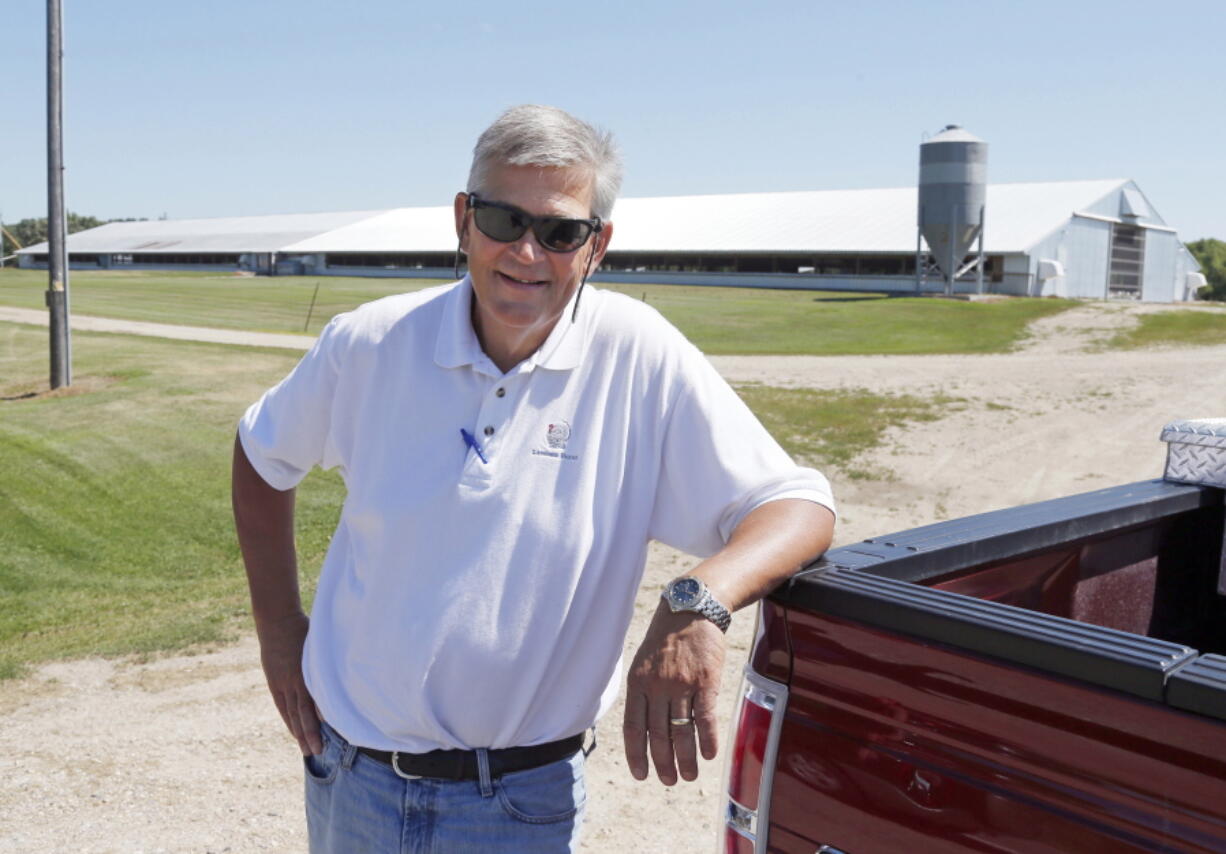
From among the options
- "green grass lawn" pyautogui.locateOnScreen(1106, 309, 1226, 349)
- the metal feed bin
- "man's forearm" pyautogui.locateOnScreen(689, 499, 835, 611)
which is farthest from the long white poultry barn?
"man's forearm" pyautogui.locateOnScreen(689, 499, 835, 611)

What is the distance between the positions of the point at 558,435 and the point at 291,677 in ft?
2.89

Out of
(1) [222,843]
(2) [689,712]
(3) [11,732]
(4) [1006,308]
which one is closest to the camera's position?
(2) [689,712]

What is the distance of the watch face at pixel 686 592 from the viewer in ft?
6.64

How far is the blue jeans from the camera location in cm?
225

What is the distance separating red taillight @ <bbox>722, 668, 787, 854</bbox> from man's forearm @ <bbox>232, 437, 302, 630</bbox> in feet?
3.53

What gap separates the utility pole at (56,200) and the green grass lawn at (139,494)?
0.56 m

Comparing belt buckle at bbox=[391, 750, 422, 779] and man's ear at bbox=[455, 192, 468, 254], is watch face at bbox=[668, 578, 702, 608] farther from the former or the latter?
man's ear at bbox=[455, 192, 468, 254]

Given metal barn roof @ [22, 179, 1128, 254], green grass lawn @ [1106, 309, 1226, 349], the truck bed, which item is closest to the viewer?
the truck bed

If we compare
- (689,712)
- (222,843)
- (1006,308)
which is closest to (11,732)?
(222,843)

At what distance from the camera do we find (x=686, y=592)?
6.68ft

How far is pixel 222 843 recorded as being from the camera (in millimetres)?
4258

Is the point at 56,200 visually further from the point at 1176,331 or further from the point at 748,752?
the point at 1176,331

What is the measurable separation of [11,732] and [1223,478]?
16.3 feet

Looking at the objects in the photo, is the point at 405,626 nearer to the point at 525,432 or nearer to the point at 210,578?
the point at 525,432
